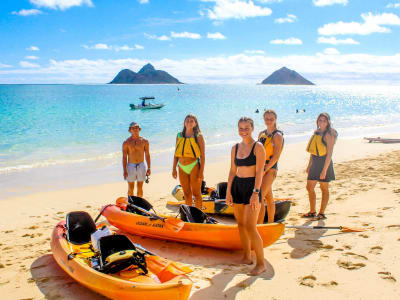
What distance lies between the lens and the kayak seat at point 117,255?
377 centimetres

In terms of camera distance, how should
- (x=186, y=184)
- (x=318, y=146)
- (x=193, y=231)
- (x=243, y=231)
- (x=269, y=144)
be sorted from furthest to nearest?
(x=186, y=184), (x=318, y=146), (x=193, y=231), (x=269, y=144), (x=243, y=231)

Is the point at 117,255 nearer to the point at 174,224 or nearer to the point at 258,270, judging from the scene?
the point at 174,224

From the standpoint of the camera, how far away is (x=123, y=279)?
3650 millimetres

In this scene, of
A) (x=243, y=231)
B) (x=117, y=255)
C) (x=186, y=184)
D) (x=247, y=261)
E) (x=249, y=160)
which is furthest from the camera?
(x=186, y=184)

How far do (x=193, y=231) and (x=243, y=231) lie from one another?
0.96 m

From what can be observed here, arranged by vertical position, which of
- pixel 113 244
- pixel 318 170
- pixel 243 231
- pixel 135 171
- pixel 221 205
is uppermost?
pixel 318 170

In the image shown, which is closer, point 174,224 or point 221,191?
point 174,224

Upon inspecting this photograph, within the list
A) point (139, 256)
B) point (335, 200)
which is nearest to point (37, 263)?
point (139, 256)

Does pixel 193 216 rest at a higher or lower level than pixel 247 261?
higher

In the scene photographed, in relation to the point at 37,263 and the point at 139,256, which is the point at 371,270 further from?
the point at 37,263

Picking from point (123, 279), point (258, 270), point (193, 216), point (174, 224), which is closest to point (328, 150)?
point (193, 216)

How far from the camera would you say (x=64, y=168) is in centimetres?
1197

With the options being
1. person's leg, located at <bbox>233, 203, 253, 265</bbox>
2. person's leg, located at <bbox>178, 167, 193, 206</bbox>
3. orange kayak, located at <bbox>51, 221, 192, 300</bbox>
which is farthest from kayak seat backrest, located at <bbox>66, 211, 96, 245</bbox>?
person's leg, located at <bbox>233, 203, 253, 265</bbox>

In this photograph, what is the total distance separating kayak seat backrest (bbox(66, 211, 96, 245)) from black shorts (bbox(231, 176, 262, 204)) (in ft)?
7.40
